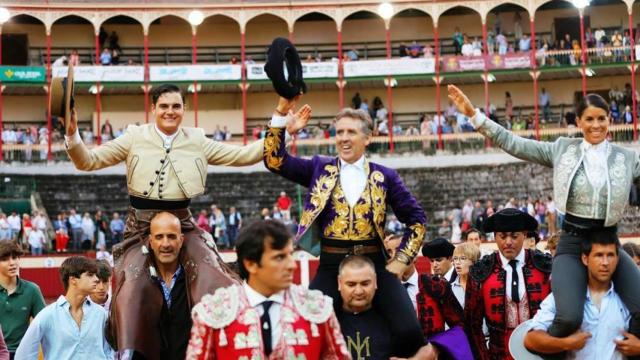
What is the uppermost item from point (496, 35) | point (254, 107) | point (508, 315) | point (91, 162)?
point (496, 35)

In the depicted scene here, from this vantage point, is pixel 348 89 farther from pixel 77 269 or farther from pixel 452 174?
pixel 77 269

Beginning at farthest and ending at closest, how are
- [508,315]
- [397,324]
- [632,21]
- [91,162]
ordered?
[632,21] < [508,315] < [91,162] < [397,324]

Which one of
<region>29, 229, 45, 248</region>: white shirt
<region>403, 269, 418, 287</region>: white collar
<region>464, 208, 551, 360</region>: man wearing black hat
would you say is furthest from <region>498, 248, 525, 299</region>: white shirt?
<region>29, 229, 45, 248</region>: white shirt

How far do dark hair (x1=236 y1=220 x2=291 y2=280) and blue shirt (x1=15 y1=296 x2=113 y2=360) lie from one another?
10.1 feet

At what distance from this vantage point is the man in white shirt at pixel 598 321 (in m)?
6.15

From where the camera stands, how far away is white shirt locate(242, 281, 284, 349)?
4.88 metres

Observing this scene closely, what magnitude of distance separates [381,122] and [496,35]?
6.31 m

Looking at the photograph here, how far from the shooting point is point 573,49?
124 ft

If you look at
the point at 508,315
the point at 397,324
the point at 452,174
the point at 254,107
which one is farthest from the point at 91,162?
the point at 254,107

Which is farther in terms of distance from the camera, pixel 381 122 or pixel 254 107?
pixel 254 107

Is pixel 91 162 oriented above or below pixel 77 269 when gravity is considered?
above

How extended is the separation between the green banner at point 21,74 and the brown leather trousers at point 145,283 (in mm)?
31538

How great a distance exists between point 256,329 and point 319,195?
1853 mm

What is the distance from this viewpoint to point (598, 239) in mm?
6141
